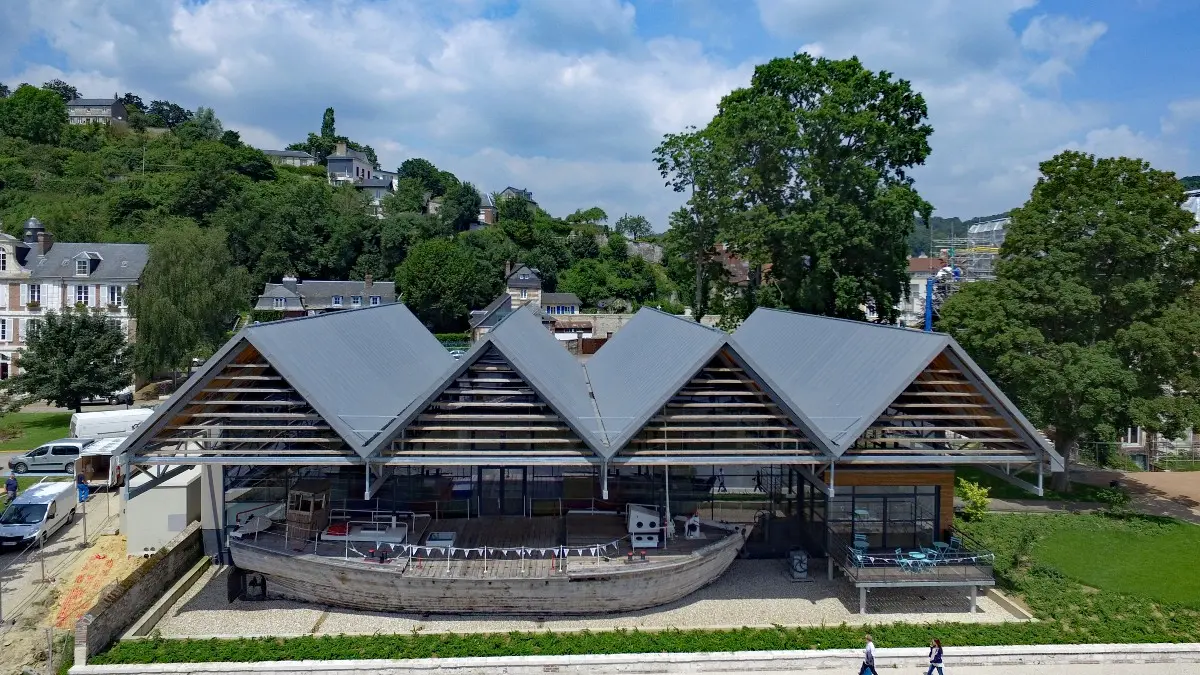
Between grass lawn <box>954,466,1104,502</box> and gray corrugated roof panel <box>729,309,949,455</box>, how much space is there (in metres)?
7.47

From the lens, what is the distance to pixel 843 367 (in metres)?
18.1

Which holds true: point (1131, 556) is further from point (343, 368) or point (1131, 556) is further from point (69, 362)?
point (69, 362)

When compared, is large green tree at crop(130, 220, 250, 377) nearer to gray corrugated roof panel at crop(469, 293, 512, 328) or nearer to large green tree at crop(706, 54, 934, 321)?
gray corrugated roof panel at crop(469, 293, 512, 328)

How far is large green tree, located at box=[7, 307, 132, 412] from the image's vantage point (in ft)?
105

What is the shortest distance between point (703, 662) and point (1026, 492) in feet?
57.5

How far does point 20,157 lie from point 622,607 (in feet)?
300

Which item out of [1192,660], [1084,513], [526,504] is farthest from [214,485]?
[1084,513]

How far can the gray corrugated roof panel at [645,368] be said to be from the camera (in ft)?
51.1

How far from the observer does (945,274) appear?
144 ft

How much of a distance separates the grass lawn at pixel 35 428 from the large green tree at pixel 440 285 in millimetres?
29030

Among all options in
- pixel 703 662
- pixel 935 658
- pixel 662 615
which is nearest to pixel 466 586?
pixel 662 615

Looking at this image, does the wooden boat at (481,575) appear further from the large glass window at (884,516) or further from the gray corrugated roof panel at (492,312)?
the gray corrugated roof panel at (492,312)

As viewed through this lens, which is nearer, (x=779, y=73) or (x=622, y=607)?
(x=622, y=607)

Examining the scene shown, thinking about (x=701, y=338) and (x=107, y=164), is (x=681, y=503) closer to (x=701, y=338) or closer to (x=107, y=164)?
(x=701, y=338)
